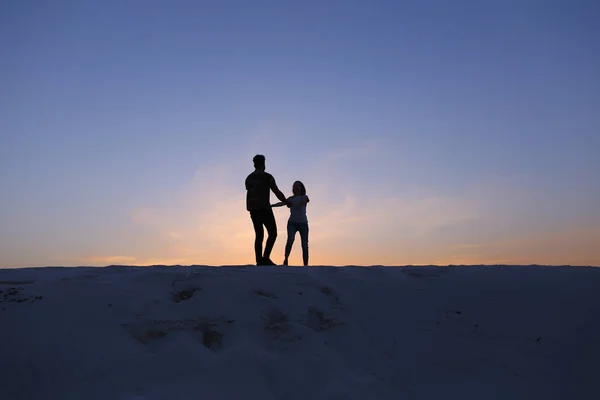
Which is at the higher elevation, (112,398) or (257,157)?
(257,157)

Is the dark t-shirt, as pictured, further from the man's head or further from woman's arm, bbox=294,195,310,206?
woman's arm, bbox=294,195,310,206

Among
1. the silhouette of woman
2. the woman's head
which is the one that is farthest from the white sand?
the woman's head

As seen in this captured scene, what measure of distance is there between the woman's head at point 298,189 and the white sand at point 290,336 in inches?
110

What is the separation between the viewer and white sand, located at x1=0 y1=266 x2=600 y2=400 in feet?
12.3

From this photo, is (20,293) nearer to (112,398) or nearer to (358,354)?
(112,398)

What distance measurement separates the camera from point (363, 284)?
5.39 metres

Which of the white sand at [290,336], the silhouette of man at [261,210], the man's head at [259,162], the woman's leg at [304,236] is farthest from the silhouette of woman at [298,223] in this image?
the white sand at [290,336]

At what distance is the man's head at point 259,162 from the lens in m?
7.65

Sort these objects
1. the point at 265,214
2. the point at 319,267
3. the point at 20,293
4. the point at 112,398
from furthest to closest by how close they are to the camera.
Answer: the point at 265,214 → the point at 319,267 → the point at 20,293 → the point at 112,398

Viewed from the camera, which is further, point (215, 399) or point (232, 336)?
point (232, 336)

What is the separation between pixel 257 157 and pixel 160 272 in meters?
2.77

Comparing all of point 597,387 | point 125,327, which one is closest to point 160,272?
point 125,327

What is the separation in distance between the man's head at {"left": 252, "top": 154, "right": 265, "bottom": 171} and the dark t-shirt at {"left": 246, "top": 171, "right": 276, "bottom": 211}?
0.29ft

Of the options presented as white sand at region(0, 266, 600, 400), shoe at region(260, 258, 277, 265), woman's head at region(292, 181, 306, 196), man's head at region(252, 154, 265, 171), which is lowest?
white sand at region(0, 266, 600, 400)
